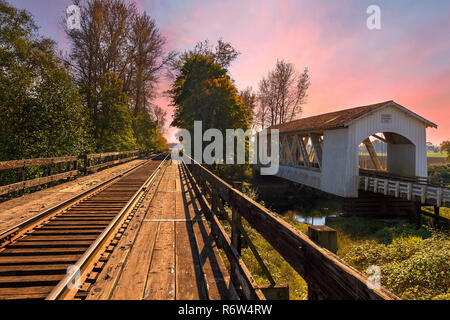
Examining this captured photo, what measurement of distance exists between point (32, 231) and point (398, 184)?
16001 mm

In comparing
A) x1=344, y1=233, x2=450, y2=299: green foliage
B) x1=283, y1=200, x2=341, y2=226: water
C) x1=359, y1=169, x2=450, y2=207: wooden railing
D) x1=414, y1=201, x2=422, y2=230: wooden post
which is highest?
x1=359, y1=169, x2=450, y2=207: wooden railing

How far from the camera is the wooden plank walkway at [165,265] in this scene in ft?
9.28

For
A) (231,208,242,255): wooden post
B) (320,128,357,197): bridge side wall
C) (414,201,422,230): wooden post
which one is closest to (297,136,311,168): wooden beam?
(320,128,357,197): bridge side wall

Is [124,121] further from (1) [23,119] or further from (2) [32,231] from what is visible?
(2) [32,231]

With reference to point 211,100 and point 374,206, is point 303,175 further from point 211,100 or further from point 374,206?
point 211,100

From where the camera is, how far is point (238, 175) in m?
31.5

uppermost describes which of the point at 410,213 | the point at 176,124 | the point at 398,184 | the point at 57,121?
the point at 176,124

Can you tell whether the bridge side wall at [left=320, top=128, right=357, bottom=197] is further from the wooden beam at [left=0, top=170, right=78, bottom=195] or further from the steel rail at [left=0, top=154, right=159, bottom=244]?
the wooden beam at [left=0, top=170, right=78, bottom=195]

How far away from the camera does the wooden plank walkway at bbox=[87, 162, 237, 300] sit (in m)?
2.83

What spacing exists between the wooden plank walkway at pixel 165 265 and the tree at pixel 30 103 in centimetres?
1108

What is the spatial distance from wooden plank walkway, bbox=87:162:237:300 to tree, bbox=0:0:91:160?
36.4 feet

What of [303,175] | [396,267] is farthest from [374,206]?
[396,267]

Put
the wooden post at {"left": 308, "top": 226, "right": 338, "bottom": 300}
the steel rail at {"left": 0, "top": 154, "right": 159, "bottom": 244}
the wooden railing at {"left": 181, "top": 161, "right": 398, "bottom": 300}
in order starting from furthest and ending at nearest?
the steel rail at {"left": 0, "top": 154, "right": 159, "bottom": 244}
the wooden post at {"left": 308, "top": 226, "right": 338, "bottom": 300}
the wooden railing at {"left": 181, "top": 161, "right": 398, "bottom": 300}

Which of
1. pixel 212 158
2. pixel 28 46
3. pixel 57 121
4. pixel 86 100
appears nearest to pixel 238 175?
pixel 212 158
